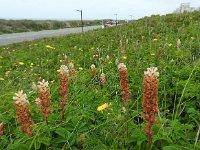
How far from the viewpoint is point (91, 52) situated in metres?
10.5

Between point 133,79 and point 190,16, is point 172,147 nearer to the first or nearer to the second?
point 133,79

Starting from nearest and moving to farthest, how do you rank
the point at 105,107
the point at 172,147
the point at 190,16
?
the point at 172,147, the point at 105,107, the point at 190,16

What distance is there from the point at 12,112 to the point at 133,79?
177 cm

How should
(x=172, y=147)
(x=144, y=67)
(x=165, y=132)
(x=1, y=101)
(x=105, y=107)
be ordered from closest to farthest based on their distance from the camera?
1. (x=172, y=147)
2. (x=165, y=132)
3. (x=105, y=107)
4. (x=1, y=101)
5. (x=144, y=67)

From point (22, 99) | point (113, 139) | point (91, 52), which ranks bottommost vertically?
point (91, 52)

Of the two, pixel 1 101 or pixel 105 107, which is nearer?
pixel 105 107

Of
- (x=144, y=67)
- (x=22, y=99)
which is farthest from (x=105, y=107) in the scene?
(x=144, y=67)

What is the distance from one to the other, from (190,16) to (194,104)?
11.2 m

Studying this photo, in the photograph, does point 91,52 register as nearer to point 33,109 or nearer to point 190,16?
point 190,16

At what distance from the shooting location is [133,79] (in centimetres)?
480

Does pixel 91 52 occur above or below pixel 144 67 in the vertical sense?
below

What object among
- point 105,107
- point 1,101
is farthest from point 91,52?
point 105,107

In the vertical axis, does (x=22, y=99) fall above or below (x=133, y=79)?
above

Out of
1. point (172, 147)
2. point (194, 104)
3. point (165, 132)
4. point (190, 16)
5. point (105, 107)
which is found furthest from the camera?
point (190, 16)
